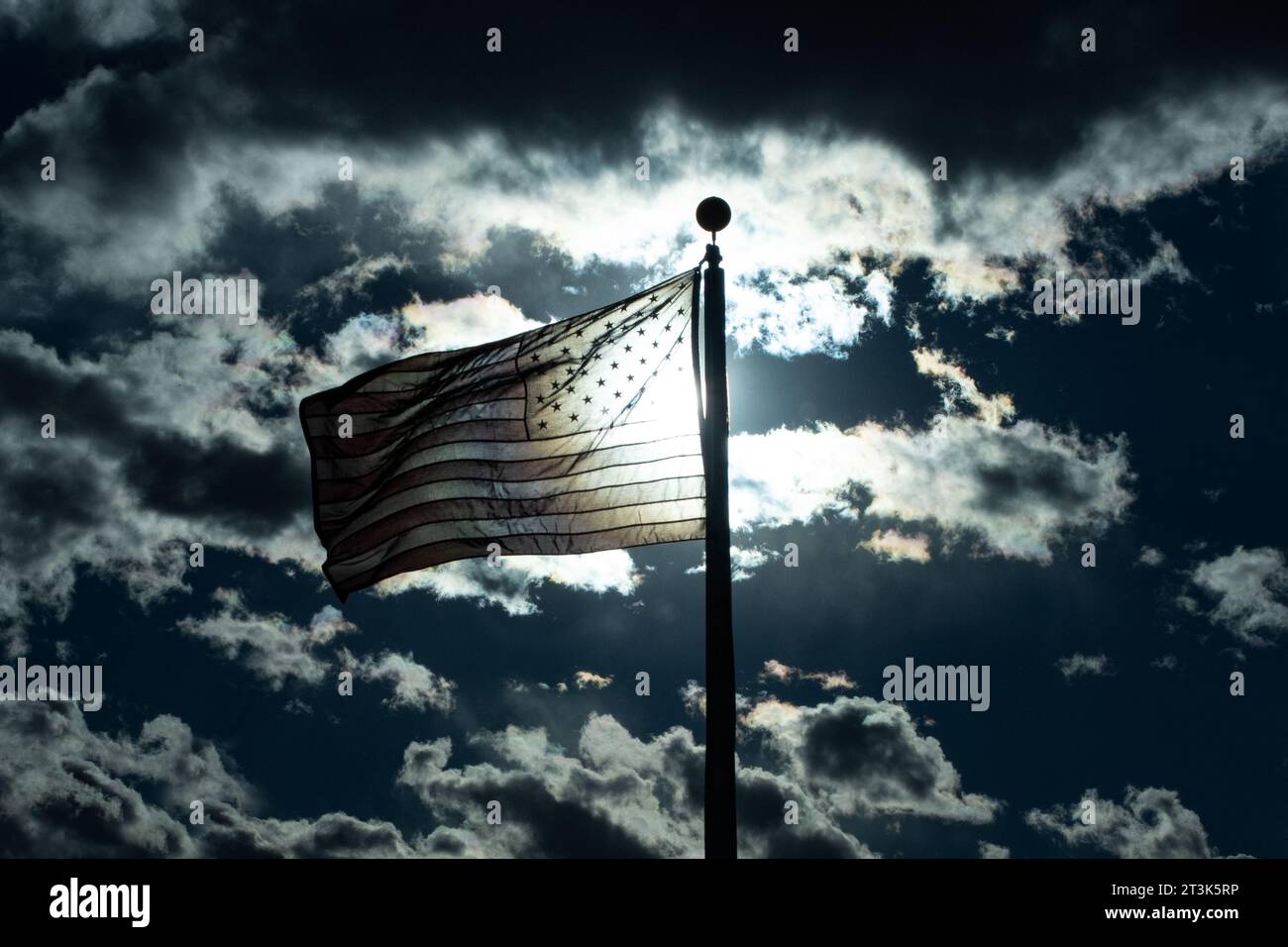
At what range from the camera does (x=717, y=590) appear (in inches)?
533

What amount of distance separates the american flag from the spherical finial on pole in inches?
25.4

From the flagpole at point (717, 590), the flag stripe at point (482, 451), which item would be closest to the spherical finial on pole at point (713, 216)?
the flagpole at point (717, 590)

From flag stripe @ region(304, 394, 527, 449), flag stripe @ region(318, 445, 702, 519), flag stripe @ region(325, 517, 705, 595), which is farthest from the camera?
flag stripe @ region(304, 394, 527, 449)

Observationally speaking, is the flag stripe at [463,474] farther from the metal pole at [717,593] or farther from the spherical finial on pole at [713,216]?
the spherical finial on pole at [713,216]

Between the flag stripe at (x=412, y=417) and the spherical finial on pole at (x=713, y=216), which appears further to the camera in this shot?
the flag stripe at (x=412, y=417)

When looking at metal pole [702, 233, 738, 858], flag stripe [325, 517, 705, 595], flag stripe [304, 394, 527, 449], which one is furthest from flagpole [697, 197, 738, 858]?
flag stripe [304, 394, 527, 449]

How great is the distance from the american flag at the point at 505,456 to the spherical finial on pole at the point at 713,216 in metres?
0.64

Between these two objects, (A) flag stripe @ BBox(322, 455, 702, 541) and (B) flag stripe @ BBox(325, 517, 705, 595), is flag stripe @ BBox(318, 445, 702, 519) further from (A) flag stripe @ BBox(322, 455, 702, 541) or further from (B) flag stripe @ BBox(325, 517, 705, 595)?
(B) flag stripe @ BBox(325, 517, 705, 595)

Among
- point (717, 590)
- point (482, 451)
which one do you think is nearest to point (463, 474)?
point (482, 451)

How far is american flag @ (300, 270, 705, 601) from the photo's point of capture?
51.3 ft

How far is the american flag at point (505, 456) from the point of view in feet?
51.3

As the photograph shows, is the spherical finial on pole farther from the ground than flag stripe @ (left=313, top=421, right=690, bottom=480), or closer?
farther from the ground

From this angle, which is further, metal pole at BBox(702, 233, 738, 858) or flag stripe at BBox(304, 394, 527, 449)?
flag stripe at BBox(304, 394, 527, 449)
